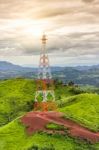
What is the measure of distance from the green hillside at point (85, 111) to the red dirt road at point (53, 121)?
112 inches

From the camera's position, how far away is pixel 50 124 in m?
87.9

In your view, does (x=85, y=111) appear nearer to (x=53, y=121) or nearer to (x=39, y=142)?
(x=53, y=121)

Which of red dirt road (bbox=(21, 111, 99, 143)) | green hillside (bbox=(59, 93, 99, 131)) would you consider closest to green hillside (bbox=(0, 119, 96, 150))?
red dirt road (bbox=(21, 111, 99, 143))

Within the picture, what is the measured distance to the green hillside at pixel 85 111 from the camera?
3735 inches

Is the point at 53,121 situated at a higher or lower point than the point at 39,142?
higher

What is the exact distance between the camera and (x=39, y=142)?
79.1m

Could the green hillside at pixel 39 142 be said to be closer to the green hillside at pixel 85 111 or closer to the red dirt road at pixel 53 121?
the red dirt road at pixel 53 121

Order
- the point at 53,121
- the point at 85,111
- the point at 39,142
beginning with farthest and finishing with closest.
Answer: the point at 85,111
the point at 53,121
the point at 39,142

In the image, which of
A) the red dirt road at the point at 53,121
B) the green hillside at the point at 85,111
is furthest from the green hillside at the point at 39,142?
the green hillside at the point at 85,111

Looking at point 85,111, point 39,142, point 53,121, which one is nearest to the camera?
point 39,142

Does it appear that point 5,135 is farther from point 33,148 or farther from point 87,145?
point 87,145

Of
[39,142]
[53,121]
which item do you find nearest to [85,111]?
[53,121]

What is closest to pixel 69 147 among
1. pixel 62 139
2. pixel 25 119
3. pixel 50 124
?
pixel 62 139

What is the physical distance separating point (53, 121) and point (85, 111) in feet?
89.7
